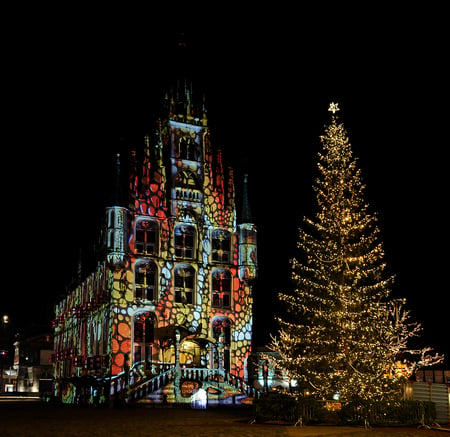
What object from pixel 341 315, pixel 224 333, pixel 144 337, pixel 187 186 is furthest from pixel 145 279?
pixel 341 315

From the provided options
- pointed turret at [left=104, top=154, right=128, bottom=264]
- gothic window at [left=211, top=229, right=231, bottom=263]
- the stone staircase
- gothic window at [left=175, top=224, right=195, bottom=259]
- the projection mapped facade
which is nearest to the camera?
the stone staircase

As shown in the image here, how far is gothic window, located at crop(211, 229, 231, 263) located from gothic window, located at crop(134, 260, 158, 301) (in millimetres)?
5322

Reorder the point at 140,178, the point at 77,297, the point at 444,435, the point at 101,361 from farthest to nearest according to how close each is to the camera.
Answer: the point at 77,297 → the point at 140,178 → the point at 101,361 → the point at 444,435

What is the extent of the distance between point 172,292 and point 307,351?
71.2ft

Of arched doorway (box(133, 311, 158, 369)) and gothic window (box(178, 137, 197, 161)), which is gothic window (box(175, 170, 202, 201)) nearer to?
gothic window (box(178, 137, 197, 161))

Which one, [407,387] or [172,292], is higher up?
[172,292]

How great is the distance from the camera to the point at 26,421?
85.0ft

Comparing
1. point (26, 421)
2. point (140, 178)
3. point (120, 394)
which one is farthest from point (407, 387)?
point (140, 178)

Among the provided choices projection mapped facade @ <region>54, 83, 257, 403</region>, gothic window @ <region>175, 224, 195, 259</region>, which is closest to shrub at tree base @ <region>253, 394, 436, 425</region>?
projection mapped facade @ <region>54, 83, 257, 403</region>

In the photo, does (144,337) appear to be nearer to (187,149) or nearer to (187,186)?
(187,186)

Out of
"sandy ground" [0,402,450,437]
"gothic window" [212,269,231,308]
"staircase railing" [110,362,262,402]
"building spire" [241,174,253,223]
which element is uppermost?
"building spire" [241,174,253,223]

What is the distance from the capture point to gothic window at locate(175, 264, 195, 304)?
47656 millimetres

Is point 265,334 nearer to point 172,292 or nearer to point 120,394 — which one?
point 172,292

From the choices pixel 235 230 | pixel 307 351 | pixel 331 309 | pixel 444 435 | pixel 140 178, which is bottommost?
pixel 444 435
